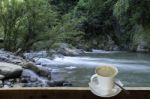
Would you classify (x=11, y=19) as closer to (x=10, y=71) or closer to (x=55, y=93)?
(x=10, y=71)

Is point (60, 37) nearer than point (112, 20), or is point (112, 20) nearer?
point (60, 37)

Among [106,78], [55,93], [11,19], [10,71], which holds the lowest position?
[10,71]

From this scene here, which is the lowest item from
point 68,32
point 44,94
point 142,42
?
point 142,42

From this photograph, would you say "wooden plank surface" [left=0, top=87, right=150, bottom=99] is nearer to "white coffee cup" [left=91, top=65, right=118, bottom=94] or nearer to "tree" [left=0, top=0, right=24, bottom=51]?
"white coffee cup" [left=91, top=65, right=118, bottom=94]

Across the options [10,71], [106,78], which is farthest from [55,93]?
[10,71]

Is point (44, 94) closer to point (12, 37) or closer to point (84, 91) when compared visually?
point (84, 91)

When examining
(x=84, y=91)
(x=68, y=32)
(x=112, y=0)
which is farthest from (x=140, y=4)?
(x=84, y=91)

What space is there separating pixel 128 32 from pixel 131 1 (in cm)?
510

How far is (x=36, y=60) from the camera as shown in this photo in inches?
598

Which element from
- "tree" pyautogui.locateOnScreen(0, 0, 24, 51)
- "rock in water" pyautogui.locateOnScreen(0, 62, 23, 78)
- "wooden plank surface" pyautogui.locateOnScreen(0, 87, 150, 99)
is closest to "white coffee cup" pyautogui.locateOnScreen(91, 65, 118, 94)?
"wooden plank surface" pyautogui.locateOnScreen(0, 87, 150, 99)

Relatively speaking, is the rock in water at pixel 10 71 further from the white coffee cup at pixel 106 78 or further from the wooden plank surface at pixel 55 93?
the white coffee cup at pixel 106 78

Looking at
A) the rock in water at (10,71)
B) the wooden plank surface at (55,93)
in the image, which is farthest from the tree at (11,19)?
the wooden plank surface at (55,93)

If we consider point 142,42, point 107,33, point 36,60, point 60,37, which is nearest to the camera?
point 60,37

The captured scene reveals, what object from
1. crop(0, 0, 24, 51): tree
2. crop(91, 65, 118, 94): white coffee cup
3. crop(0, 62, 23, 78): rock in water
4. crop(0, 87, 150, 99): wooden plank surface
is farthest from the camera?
crop(0, 0, 24, 51): tree
